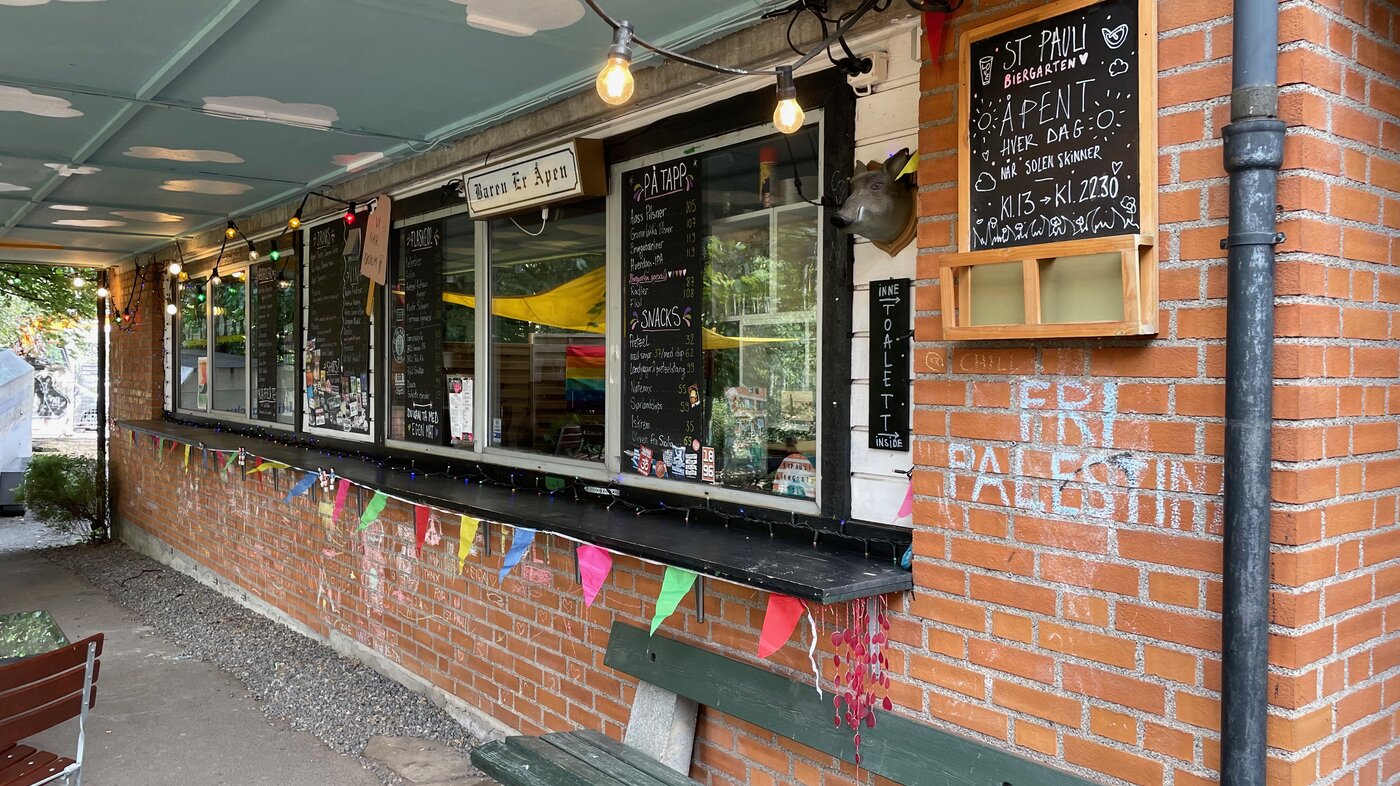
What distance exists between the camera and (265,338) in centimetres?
747

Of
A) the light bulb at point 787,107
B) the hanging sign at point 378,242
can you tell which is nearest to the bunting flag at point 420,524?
the hanging sign at point 378,242

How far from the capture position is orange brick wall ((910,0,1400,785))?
188cm

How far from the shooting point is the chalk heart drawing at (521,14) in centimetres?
299

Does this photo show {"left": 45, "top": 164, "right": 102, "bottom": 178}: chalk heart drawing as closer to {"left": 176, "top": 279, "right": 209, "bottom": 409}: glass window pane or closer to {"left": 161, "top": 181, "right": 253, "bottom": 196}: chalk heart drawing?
{"left": 161, "top": 181, "right": 253, "bottom": 196}: chalk heart drawing

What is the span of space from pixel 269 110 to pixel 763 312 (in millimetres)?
2613

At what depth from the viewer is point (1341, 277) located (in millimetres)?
1970

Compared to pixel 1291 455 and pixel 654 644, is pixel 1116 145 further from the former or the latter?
pixel 654 644

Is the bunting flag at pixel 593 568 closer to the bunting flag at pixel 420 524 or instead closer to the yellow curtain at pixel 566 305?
the yellow curtain at pixel 566 305

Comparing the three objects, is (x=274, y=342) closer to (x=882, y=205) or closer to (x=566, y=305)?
(x=566, y=305)

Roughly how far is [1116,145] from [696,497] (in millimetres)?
1972

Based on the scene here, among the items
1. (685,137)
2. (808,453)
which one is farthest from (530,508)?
(685,137)

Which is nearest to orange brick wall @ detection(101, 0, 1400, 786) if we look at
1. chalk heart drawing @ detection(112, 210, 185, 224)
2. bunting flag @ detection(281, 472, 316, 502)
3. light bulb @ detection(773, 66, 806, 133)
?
light bulb @ detection(773, 66, 806, 133)

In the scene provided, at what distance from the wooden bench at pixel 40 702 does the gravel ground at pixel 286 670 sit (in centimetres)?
132

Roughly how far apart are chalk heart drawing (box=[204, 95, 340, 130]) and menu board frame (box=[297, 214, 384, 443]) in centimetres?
146
